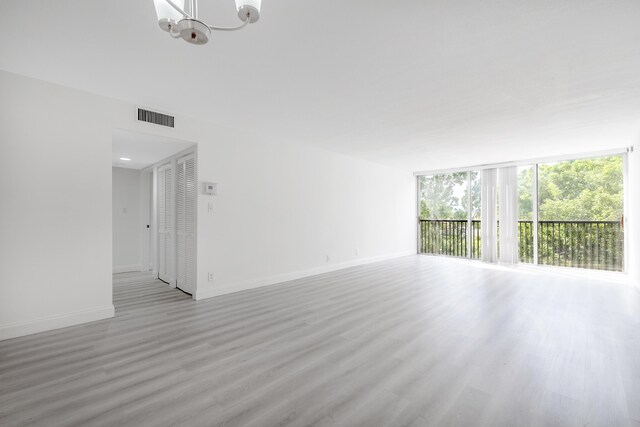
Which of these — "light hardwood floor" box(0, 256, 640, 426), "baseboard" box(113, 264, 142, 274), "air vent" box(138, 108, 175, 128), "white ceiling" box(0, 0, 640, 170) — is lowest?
"light hardwood floor" box(0, 256, 640, 426)

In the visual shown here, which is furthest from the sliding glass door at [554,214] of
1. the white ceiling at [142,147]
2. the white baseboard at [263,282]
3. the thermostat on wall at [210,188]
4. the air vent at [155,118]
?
the air vent at [155,118]

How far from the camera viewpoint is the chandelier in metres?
1.41

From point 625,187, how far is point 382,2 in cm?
652

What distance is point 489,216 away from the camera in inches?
278

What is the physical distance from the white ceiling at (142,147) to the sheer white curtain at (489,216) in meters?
6.75

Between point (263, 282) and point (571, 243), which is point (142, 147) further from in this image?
point (571, 243)

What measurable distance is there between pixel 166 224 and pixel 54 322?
7.51ft

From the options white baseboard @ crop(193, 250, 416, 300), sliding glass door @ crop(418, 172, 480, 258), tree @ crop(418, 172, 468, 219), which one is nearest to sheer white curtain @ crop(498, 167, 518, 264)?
sliding glass door @ crop(418, 172, 480, 258)

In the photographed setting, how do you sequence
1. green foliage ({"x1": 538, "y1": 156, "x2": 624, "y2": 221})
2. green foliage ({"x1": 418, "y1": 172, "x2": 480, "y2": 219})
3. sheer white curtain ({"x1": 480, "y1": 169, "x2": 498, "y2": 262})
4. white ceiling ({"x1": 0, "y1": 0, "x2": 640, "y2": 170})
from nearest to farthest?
white ceiling ({"x1": 0, "y1": 0, "x2": 640, "y2": 170}), green foliage ({"x1": 538, "y1": 156, "x2": 624, "y2": 221}), sheer white curtain ({"x1": 480, "y1": 169, "x2": 498, "y2": 262}), green foliage ({"x1": 418, "y1": 172, "x2": 480, "y2": 219})

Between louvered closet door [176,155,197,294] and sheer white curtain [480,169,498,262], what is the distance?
669cm

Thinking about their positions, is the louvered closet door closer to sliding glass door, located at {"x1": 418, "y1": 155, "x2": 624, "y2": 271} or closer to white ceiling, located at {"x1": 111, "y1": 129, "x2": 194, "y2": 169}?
white ceiling, located at {"x1": 111, "y1": 129, "x2": 194, "y2": 169}

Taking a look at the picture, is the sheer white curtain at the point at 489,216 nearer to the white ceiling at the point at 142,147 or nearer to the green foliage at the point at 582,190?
the green foliage at the point at 582,190

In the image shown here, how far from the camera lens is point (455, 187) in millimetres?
7906

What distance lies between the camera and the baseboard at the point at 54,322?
2.67 meters
